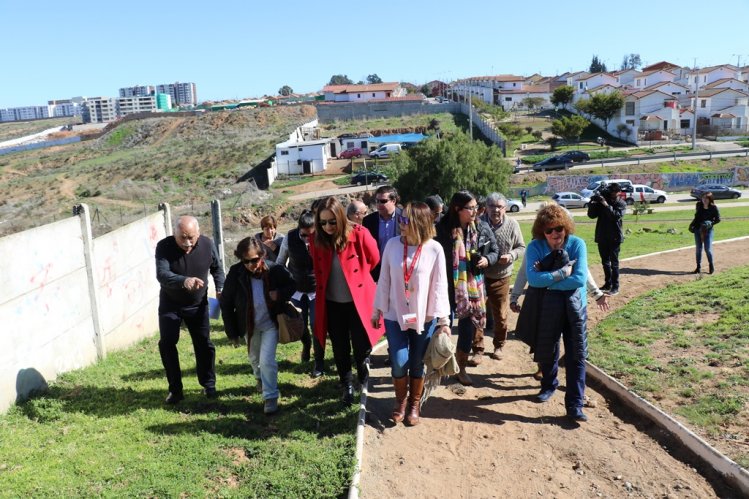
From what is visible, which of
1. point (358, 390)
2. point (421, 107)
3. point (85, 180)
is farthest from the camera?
point (421, 107)

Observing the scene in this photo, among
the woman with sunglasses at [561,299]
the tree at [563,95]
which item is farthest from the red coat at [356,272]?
the tree at [563,95]

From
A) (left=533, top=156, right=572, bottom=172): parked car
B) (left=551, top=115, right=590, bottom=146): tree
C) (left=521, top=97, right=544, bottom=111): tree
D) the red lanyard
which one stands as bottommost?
(left=533, top=156, right=572, bottom=172): parked car

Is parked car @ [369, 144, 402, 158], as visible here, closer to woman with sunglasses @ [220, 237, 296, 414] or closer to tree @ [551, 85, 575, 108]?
tree @ [551, 85, 575, 108]

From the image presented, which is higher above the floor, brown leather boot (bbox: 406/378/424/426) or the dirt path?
brown leather boot (bbox: 406/378/424/426)

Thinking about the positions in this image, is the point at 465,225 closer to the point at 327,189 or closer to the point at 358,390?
the point at 358,390

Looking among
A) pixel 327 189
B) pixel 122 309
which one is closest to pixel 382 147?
pixel 327 189

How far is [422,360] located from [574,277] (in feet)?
4.71

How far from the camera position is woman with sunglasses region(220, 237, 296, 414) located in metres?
5.32

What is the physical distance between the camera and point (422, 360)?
16.2ft

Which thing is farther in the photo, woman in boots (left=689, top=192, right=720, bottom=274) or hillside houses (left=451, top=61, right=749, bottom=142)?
hillside houses (left=451, top=61, right=749, bottom=142)

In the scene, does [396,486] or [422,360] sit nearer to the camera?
[396,486]

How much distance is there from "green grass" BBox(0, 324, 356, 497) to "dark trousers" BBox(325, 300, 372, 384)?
37 cm

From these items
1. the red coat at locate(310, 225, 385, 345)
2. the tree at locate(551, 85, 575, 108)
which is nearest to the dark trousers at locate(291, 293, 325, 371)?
the red coat at locate(310, 225, 385, 345)

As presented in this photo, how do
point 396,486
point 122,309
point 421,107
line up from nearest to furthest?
point 396,486 → point 122,309 → point 421,107
